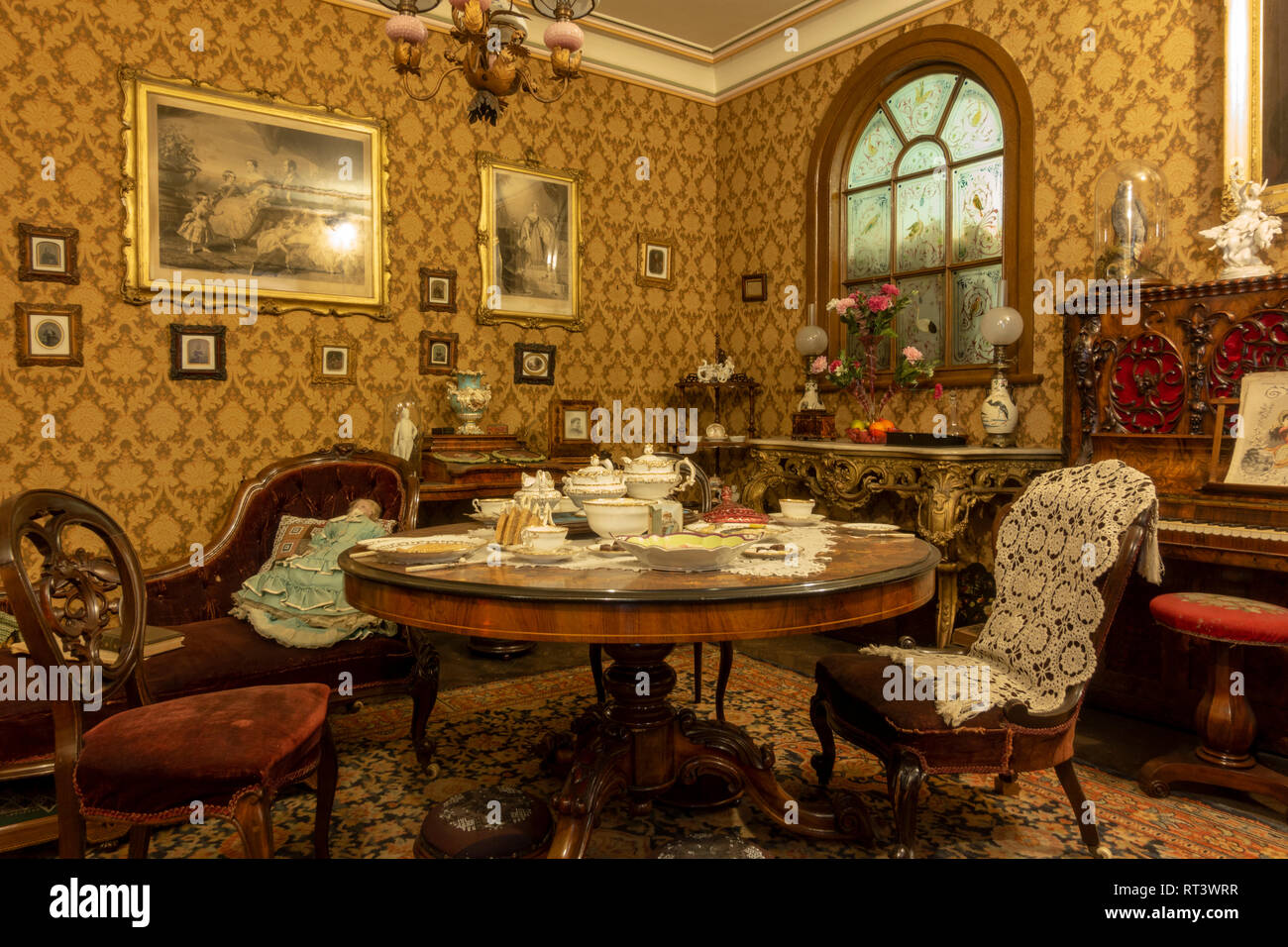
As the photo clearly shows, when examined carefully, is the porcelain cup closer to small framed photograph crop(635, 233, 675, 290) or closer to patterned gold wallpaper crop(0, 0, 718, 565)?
patterned gold wallpaper crop(0, 0, 718, 565)

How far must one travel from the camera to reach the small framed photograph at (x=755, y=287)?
6.16m

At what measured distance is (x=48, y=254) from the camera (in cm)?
403

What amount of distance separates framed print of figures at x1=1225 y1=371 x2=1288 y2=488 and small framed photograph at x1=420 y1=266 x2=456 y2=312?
14.0 feet

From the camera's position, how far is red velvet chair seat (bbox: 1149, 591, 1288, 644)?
8.64 ft

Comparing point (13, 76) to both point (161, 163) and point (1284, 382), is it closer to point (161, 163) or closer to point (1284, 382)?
point (161, 163)

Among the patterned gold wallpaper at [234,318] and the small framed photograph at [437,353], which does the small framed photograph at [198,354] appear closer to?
the patterned gold wallpaper at [234,318]

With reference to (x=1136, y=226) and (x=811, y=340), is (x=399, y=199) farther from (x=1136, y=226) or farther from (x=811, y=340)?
(x=1136, y=226)

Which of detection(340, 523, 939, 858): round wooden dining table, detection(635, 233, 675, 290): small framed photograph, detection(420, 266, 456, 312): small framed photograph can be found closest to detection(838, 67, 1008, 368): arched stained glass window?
detection(635, 233, 675, 290): small framed photograph

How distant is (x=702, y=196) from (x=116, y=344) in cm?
428

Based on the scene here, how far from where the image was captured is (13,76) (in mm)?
3941

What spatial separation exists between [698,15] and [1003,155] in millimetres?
2493

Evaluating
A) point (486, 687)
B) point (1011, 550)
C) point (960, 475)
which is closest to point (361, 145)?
point (486, 687)

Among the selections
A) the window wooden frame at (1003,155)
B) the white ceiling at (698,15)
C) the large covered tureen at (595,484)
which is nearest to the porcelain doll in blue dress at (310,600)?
the large covered tureen at (595,484)

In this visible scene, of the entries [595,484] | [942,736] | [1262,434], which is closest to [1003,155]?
[1262,434]
